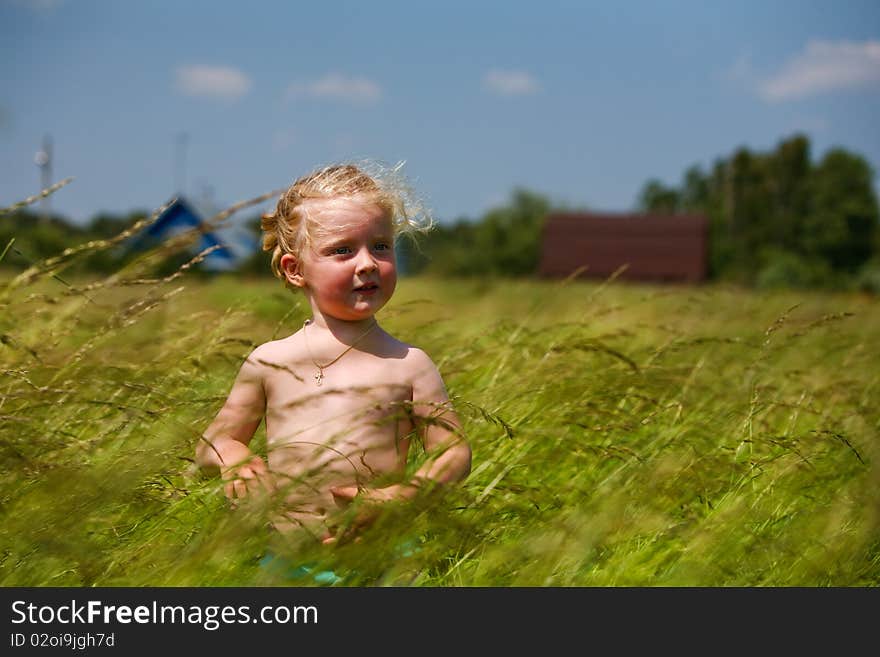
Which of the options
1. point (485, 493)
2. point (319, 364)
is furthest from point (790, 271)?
point (319, 364)

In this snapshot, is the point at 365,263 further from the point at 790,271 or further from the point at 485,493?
the point at 790,271

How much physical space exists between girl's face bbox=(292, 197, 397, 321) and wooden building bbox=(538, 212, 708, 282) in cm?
3742

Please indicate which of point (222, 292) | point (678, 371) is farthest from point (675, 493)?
point (222, 292)

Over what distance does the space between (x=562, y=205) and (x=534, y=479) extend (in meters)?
85.9

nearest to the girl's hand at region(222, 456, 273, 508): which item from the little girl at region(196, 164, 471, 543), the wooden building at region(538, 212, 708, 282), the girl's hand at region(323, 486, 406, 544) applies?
the little girl at region(196, 164, 471, 543)

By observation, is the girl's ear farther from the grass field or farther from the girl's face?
the grass field

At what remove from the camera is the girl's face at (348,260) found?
2.20 m

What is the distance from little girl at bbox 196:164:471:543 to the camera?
2.10m

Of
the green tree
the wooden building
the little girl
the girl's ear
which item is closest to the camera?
the little girl

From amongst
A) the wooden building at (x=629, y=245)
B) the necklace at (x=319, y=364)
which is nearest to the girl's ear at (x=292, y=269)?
the necklace at (x=319, y=364)

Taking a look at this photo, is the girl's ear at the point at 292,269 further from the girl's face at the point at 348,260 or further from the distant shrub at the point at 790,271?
the distant shrub at the point at 790,271
